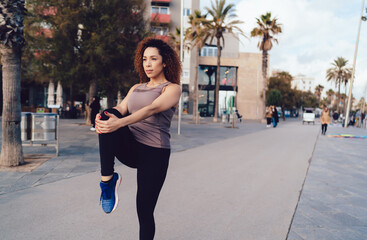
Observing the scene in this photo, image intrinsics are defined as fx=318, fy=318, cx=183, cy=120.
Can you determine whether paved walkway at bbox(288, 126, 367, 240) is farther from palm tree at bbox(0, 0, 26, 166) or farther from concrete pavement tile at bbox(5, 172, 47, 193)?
palm tree at bbox(0, 0, 26, 166)

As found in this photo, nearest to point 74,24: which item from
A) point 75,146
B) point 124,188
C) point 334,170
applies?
point 75,146

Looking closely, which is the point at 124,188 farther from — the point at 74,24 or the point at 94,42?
the point at 74,24

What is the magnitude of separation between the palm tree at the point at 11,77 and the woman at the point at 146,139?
15.9 ft

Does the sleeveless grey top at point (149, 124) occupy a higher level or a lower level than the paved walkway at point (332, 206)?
higher

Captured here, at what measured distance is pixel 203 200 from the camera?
15.2ft

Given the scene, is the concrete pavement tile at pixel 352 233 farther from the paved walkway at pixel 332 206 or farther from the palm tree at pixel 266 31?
the palm tree at pixel 266 31

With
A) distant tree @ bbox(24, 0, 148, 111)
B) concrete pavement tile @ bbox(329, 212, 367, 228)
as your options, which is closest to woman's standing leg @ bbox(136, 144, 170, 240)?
concrete pavement tile @ bbox(329, 212, 367, 228)

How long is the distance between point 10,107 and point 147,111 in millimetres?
5170

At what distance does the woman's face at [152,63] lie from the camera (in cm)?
244

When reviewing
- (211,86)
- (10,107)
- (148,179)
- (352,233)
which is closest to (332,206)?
(352,233)

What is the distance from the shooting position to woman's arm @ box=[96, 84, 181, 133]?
2082 mm

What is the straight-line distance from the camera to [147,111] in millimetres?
2221

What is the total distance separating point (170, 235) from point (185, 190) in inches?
73.4

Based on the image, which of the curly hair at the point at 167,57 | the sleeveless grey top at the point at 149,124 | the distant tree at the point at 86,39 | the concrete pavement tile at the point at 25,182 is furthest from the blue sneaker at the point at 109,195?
the distant tree at the point at 86,39
